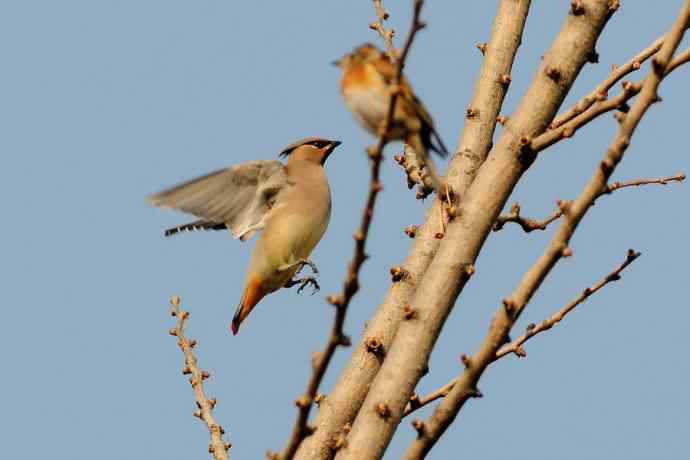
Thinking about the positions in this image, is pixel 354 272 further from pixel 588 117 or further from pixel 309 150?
pixel 309 150

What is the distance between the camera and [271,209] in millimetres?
6957

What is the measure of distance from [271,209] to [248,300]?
782 mm

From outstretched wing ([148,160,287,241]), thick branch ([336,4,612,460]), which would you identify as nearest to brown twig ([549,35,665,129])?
thick branch ([336,4,612,460])

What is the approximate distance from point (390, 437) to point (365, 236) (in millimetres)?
1181

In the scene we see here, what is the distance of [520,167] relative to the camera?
4.44m

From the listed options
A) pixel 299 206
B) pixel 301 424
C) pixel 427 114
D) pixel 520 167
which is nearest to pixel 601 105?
pixel 520 167

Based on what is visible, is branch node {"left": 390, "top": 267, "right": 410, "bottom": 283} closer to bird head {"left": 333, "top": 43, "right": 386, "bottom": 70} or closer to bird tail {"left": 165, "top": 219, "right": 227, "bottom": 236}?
bird head {"left": 333, "top": 43, "right": 386, "bottom": 70}

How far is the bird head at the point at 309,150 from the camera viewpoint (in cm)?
737

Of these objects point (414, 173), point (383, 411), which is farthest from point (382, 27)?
point (383, 411)

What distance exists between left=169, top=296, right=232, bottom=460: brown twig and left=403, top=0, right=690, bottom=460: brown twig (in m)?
1.56

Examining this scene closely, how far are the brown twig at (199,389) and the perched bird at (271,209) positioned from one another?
71 centimetres

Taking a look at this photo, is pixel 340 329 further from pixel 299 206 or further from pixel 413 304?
pixel 299 206

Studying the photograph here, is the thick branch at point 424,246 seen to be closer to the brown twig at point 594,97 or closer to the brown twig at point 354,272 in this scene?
the brown twig at point 594,97

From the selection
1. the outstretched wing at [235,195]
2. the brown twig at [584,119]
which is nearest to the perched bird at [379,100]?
the brown twig at [584,119]
